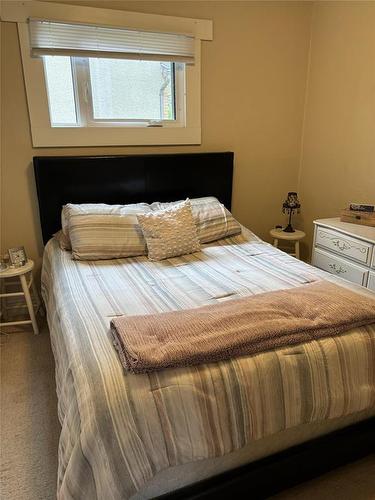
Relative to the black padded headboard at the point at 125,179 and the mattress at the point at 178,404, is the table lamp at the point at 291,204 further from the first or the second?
the mattress at the point at 178,404

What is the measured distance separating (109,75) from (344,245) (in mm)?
2053

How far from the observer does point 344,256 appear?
8.00ft

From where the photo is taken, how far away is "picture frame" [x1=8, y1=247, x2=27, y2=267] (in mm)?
2428

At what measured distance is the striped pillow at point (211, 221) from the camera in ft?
8.44

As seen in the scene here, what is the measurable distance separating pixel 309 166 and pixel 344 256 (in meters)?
1.18

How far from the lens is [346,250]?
241 centimetres

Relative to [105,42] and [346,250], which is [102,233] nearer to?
[105,42]

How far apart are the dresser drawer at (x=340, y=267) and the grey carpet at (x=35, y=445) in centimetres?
108

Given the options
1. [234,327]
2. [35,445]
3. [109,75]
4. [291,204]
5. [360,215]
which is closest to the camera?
[234,327]

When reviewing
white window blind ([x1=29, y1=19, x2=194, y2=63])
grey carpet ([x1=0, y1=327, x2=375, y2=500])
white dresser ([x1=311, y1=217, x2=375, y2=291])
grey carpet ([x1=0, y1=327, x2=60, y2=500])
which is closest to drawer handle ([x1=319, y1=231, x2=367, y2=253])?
white dresser ([x1=311, y1=217, x2=375, y2=291])

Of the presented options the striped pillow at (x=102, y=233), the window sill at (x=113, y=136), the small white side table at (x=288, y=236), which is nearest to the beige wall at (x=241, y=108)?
the window sill at (x=113, y=136)

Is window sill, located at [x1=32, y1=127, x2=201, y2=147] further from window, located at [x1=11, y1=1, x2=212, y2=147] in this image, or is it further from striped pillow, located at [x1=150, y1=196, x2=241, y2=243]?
striped pillow, located at [x1=150, y1=196, x2=241, y2=243]

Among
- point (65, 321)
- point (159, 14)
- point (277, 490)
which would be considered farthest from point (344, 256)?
point (159, 14)

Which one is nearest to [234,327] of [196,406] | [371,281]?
[196,406]
